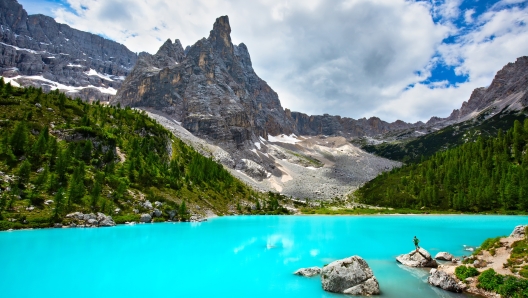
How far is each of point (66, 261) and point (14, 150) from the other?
40.7 m

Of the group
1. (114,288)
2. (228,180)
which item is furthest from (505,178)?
(114,288)

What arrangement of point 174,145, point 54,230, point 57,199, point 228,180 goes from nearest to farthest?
1. point 54,230
2. point 57,199
3. point 228,180
4. point 174,145

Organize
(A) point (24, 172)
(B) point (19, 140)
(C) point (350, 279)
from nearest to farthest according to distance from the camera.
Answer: (C) point (350, 279)
(A) point (24, 172)
(B) point (19, 140)

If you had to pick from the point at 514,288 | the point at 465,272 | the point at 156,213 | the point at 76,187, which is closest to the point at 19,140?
the point at 76,187

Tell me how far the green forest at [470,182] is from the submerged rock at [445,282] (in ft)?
286

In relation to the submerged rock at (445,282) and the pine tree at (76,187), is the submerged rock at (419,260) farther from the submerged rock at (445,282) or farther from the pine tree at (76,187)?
the pine tree at (76,187)

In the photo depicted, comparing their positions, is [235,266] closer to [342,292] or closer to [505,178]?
[342,292]

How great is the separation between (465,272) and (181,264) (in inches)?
811

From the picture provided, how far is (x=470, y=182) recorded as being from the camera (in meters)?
104

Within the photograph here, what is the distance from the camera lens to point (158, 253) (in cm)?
2878

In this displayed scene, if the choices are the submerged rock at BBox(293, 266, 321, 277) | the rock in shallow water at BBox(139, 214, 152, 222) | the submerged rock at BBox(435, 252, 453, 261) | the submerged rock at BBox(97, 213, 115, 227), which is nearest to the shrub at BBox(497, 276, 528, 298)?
the submerged rock at BBox(435, 252, 453, 261)

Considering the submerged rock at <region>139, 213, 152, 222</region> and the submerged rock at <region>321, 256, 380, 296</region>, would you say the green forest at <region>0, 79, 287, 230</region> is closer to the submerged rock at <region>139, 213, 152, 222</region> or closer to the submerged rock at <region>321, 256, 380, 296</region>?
the submerged rock at <region>139, 213, 152, 222</region>

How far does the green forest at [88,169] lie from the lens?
44.7 m

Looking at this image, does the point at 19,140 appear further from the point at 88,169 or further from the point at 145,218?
the point at 145,218
